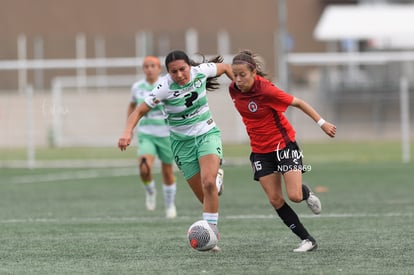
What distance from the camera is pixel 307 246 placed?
9945 mm

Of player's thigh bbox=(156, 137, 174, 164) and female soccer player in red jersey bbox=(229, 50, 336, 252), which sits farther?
player's thigh bbox=(156, 137, 174, 164)

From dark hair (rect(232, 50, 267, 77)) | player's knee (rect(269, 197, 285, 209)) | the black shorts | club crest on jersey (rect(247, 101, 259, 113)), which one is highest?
dark hair (rect(232, 50, 267, 77))

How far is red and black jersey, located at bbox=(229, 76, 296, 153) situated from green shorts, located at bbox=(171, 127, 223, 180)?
0.41 meters

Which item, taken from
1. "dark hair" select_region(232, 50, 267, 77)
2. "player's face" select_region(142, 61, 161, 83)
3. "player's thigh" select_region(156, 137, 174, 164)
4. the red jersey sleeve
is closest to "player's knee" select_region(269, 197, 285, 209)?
the red jersey sleeve

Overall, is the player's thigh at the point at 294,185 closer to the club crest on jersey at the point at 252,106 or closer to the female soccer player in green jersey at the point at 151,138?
the club crest on jersey at the point at 252,106

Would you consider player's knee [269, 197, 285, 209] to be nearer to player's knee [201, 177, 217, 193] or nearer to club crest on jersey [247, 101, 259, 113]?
player's knee [201, 177, 217, 193]

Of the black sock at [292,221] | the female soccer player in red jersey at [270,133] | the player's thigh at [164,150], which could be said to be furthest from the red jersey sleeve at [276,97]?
the player's thigh at [164,150]

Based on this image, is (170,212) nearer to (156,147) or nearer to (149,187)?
(149,187)

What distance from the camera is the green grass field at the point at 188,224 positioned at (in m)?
9.16

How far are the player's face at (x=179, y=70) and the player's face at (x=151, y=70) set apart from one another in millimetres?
4277

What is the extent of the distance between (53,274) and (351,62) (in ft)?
96.8

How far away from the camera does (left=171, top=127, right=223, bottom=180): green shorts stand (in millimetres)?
10492

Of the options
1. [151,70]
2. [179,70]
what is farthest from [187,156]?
[151,70]

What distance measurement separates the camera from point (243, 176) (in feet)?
71.7
